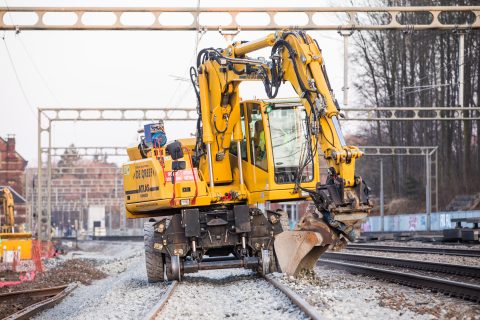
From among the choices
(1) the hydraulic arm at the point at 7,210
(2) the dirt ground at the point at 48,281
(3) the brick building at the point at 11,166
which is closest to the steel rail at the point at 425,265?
(2) the dirt ground at the point at 48,281

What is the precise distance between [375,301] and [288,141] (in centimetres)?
549

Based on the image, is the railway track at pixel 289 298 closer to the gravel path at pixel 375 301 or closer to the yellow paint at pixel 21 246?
the gravel path at pixel 375 301

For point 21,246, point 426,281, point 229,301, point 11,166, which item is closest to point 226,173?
point 229,301

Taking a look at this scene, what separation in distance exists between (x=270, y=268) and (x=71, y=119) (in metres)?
26.5

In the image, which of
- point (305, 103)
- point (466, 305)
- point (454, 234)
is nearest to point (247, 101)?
point (305, 103)

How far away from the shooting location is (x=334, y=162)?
13.0m

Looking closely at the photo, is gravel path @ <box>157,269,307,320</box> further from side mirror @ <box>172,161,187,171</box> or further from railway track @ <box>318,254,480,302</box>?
railway track @ <box>318,254,480,302</box>

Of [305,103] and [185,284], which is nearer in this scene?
[305,103]

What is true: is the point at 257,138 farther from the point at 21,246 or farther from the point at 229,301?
the point at 21,246

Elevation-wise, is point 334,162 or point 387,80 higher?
point 387,80

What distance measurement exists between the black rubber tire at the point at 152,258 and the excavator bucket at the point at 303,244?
3.33 m

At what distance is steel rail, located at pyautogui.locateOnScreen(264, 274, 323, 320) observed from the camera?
9711 millimetres

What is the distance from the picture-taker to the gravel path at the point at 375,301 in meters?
10.2

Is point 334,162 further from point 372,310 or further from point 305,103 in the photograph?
point 372,310
